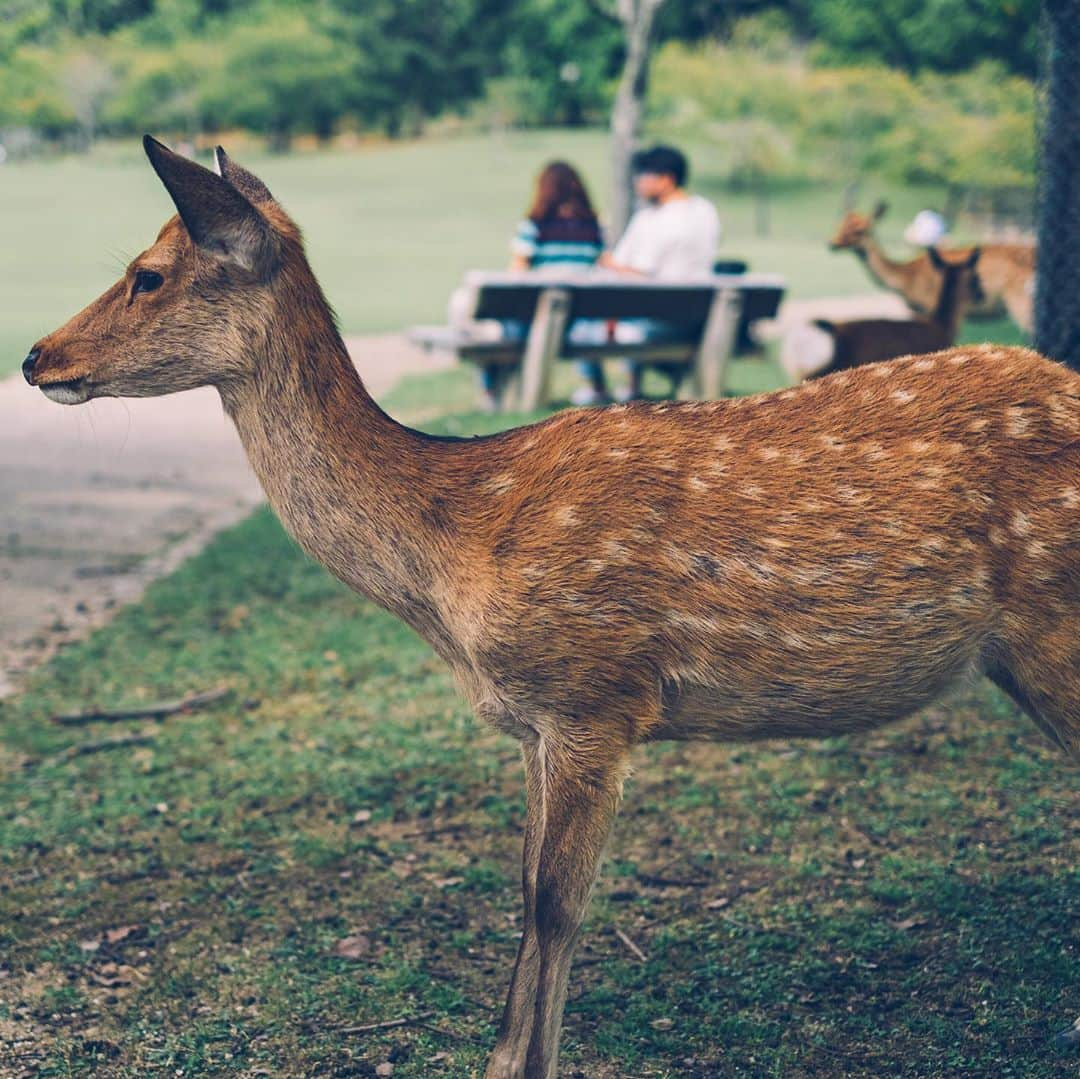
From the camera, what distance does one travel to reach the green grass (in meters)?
22.5

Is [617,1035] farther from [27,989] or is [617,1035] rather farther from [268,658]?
[268,658]

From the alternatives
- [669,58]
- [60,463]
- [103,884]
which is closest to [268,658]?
[103,884]

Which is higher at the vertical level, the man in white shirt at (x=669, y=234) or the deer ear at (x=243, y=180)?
the deer ear at (x=243, y=180)

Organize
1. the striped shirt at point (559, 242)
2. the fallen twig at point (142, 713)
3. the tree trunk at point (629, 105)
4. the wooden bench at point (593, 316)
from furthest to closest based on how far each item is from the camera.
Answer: the tree trunk at point (629, 105) < the striped shirt at point (559, 242) < the wooden bench at point (593, 316) < the fallen twig at point (142, 713)

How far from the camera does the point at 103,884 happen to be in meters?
4.30

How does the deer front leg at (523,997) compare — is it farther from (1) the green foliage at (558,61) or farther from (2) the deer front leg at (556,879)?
(1) the green foliage at (558,61)

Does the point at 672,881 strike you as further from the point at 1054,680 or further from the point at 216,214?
the point at 216,214

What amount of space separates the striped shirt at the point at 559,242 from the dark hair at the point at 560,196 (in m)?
0.05

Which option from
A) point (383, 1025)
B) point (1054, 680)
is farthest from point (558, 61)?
point (1054, 680)

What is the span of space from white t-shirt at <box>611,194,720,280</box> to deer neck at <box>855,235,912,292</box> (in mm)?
2080

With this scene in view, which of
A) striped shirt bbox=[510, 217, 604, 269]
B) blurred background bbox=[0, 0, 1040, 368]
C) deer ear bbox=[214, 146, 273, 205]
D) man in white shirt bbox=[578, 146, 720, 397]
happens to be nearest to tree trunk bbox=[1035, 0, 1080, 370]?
Answer: deer ear bbox=[214, 146, 273, 205]

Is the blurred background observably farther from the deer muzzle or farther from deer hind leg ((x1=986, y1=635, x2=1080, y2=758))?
the deer muzzle

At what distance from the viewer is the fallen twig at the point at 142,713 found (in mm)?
5555

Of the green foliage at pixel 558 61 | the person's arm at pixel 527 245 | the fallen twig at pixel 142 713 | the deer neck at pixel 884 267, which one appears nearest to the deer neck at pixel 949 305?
the deer neck at pixel 884 267
